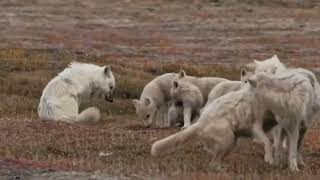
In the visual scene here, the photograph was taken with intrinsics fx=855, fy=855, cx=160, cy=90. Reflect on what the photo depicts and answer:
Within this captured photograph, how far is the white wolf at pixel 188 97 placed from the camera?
74.2ft

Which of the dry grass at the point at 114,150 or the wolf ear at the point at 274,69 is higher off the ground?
the wolf ear at the point at 274,69

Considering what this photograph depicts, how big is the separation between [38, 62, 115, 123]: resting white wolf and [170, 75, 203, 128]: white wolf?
2463mm

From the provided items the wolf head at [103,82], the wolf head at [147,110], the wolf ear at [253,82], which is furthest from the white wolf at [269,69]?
the wolf head at [103,82]

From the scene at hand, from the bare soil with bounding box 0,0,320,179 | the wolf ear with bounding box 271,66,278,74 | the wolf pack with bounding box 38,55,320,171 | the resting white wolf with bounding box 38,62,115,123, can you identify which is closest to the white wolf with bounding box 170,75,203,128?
the bare soil with bounding box 0,0,320,179

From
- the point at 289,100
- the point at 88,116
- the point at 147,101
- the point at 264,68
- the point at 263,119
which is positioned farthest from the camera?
the point at 88,116

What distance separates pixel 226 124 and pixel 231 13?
77097 mm

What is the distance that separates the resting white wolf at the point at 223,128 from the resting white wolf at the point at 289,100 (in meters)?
0.24

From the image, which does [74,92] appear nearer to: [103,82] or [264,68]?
[103,82]

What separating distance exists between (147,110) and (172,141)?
7.71 meters

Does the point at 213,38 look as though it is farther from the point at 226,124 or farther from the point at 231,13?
the point at 226,124

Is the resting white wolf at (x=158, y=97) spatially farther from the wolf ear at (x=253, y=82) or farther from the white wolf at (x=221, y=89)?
the wolf ear at (x=253, y=82)

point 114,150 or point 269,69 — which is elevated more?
point 269,69

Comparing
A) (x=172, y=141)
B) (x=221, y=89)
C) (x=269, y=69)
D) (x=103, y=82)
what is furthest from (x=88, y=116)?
(x=172, y=141)

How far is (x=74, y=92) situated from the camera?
25062 millimetres
